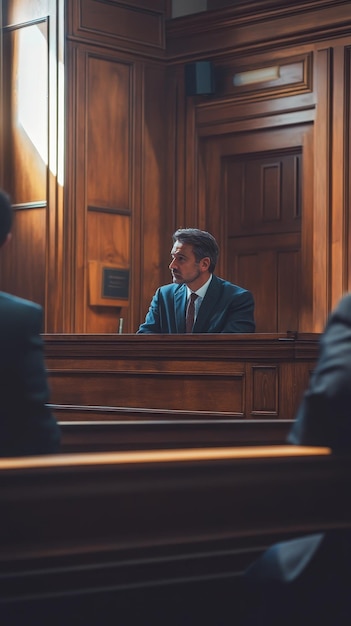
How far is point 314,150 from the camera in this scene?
7758 millimetres

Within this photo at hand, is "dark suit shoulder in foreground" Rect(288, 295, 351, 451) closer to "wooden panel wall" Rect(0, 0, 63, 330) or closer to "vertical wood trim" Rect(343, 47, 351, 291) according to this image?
"vertical wood trim" Rect(343, 47, 351, 291)

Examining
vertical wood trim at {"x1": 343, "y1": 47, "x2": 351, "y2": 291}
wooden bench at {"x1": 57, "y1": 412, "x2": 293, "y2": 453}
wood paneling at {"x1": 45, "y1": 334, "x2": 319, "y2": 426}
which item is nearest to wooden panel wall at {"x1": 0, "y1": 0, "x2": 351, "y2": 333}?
vertical wood trim at {"x1": 343, "y1": 47, "x2": 351, "y2": 291}

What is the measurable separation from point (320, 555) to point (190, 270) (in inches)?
176

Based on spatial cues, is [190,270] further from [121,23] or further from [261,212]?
[121,23]

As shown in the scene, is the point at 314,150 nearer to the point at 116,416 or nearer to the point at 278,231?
the point at 278,231

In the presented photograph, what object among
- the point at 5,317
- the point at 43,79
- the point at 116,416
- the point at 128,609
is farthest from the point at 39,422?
the point at 43,79

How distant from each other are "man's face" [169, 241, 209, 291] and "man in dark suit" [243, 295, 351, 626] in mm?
4245

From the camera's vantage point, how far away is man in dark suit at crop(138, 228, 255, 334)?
6164 millimetres

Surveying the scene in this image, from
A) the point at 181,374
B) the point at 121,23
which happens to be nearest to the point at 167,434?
the point at 181,374

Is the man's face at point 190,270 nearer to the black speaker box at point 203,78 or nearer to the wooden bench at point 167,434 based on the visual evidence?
the black speaker box at point 203,78

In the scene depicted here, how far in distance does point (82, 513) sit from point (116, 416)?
3992 mm

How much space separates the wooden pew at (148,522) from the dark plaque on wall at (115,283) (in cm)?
611

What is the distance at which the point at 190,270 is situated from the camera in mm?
6328

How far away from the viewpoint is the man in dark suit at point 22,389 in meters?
2.21
